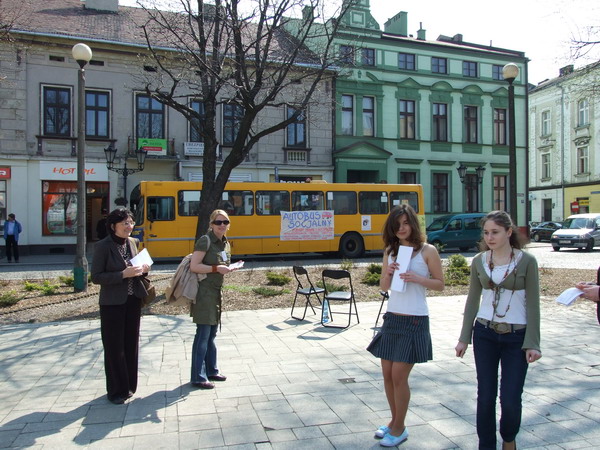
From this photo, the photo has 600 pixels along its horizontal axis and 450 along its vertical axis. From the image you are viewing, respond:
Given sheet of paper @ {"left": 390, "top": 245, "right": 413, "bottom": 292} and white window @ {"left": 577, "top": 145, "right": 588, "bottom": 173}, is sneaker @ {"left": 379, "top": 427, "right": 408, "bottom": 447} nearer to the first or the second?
sheet of paper @ {"left": 390, "top": 245, "right": 413, "bottom": 292}

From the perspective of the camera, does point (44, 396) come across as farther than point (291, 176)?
No

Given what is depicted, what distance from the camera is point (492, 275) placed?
3.36 meters

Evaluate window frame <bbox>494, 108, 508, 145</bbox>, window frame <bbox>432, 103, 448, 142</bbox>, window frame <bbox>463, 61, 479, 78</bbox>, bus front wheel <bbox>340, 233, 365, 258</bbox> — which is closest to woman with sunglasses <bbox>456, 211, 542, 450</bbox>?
bus front wheel <bbox>340, 233, 365, 258</bbox>

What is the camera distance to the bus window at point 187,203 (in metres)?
18.3

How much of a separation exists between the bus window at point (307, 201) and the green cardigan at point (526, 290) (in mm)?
16553

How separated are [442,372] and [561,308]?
5058 mm

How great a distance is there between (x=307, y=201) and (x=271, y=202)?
1478 millimetres

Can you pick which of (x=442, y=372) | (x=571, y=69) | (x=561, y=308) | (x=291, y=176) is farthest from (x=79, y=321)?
(x=291, y=176)

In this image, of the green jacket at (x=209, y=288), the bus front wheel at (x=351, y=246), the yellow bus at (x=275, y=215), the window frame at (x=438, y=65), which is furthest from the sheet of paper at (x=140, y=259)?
the window frame at (x=438, y=65)

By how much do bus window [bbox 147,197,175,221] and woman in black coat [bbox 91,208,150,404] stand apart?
45.3 ft

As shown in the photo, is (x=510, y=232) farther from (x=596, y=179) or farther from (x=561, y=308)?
(x=596, y=179)

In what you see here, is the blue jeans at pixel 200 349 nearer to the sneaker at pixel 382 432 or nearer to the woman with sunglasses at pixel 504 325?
the sneaker at pixel 382 432

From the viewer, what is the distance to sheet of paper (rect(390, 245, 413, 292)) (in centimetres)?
367

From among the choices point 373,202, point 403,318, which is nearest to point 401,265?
point 403,318
